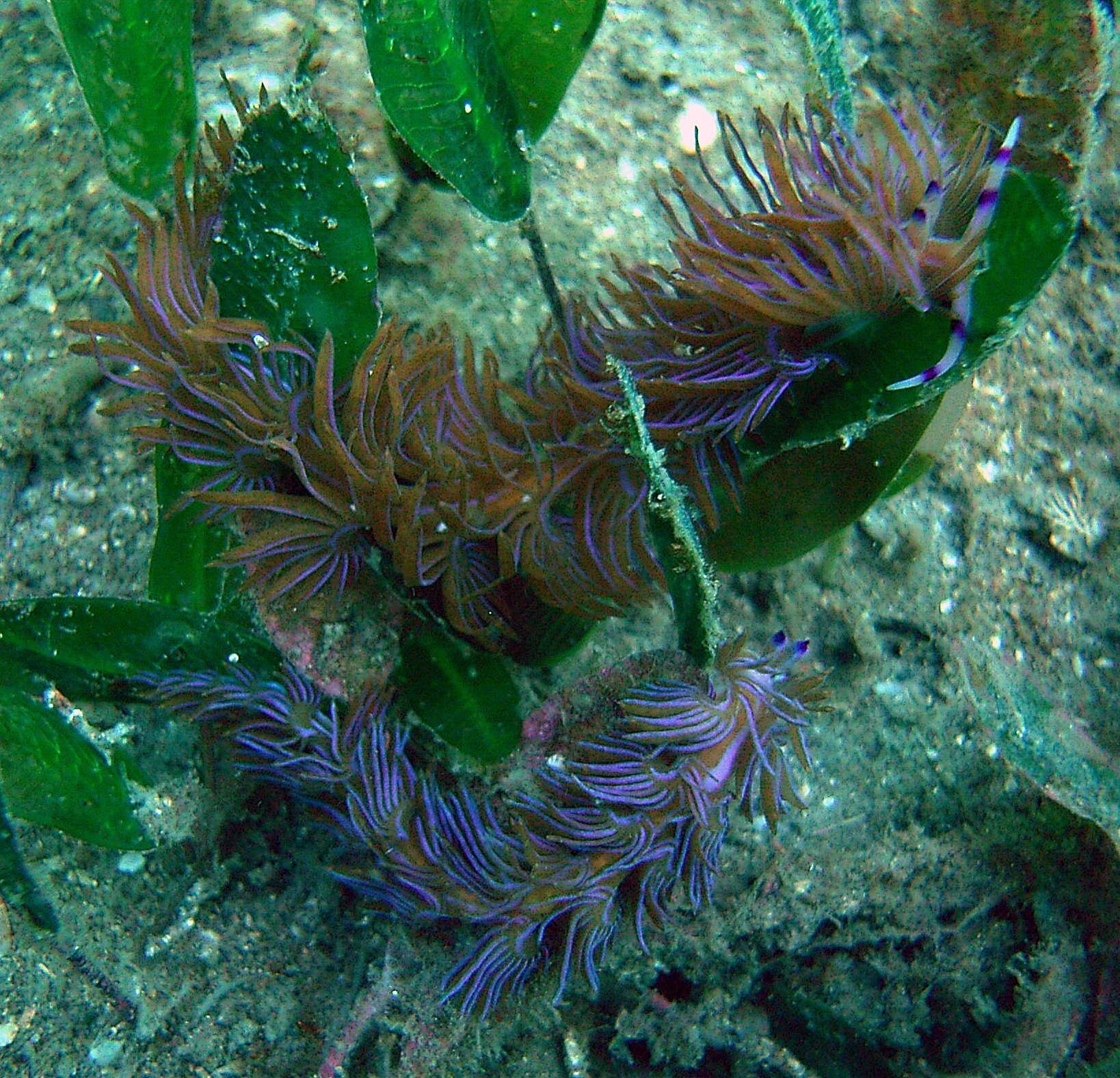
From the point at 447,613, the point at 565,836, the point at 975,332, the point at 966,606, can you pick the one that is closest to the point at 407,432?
the point at 447,613

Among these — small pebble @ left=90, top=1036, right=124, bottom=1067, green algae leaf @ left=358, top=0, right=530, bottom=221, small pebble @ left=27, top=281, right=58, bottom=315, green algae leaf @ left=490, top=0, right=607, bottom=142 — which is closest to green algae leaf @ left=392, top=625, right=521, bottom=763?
green algae leaf @ left=358, top=0, right=530, bottom=221

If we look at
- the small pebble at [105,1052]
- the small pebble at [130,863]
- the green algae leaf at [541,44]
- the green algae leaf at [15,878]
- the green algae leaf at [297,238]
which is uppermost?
the green algae leaf at [541,44]

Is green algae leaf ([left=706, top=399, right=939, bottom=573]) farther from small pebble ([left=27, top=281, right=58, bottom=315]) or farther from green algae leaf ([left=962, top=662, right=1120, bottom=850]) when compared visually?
small pebble ([left=27, top=281, right=58, bottom=315])

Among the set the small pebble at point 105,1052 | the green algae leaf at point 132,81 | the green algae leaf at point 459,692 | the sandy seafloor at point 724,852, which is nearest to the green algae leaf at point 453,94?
the sandy seafloor at point 724,852

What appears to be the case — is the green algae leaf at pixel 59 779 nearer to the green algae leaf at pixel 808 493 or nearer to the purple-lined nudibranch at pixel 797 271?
the purple-lined nudibranch at pixel 797 271

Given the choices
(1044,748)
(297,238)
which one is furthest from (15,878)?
(1044,748)
